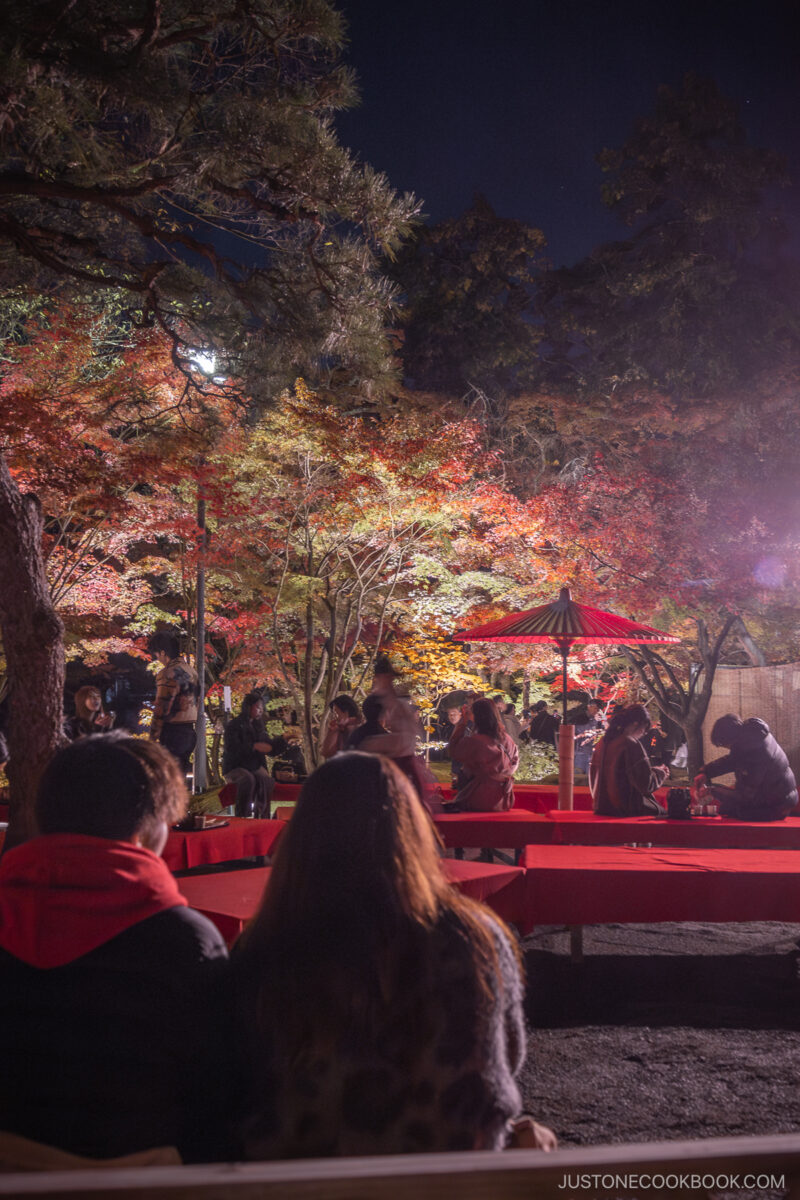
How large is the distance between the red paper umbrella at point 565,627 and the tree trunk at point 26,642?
3.61 m

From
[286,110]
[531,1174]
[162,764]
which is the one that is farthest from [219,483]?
[531,1174]

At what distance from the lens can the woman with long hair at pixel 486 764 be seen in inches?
271

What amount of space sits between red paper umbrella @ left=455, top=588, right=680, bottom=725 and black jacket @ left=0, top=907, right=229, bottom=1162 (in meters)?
5.94

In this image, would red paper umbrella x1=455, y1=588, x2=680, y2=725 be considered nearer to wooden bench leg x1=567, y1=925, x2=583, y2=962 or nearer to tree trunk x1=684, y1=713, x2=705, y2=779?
wooden bench leg x1=567, y1=925, x2=583, y2=962

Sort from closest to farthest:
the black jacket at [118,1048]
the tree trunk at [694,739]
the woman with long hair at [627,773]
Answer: the black jacket at [118,1048], the woman with long hair at [627,773], the tree trunk at [694,739]

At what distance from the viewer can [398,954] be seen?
1.45m

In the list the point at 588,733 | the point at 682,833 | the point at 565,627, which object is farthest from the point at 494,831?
the point at 588,733

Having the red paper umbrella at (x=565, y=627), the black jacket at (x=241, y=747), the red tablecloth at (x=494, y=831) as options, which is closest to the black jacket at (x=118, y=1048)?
the red tablecloth at (x=494, y=831)

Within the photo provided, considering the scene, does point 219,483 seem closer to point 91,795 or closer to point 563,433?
point 563,433

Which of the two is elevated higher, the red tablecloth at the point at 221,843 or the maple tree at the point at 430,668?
the maple tree at the point at 430,668

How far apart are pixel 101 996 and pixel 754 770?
593cm

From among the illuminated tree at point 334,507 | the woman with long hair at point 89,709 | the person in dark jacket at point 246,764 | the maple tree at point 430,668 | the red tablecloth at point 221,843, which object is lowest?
the red tablecloth at point 221,843

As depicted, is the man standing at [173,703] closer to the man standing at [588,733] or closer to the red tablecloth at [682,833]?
the red tablecloth at [682,833]

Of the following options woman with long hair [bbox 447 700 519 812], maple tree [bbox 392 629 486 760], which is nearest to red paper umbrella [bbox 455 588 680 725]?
woman with long hair [bbox 447 700 519 812]
